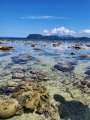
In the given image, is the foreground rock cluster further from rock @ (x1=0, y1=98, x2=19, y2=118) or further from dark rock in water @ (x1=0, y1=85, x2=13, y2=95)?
dark rock in water @ (x1=0, y1=85, x2=13, y2=95)

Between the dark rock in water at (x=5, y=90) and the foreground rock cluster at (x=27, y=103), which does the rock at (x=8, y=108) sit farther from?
the dark rock in water at (x=5, y=90)

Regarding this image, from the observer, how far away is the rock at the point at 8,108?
10.2m

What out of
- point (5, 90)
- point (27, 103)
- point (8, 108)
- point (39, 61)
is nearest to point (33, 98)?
point (27, 103)

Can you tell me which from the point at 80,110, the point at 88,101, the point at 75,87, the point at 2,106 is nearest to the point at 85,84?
the point at 75,87

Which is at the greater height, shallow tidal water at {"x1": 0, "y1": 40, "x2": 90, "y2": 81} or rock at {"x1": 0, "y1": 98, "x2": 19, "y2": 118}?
rock at {"x1": 0, "y1": 98, "x2": 19, "y2": 118}

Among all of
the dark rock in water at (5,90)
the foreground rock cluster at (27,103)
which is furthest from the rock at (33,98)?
the dark rock in water at (5,90)

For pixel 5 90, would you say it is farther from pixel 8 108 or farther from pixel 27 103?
pixel 8 108

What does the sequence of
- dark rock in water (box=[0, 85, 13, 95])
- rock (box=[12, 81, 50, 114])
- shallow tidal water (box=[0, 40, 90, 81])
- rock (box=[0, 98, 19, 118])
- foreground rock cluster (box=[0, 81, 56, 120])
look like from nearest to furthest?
1. rock (box=[0, 98, 19, 118])
2. foreground rock cluster (box=[0, 81, 56, 120])
3. rock (box=[12, 81, 50, 114])
4. dark rock in water (box=[0, 85, 13, 95])
5. shallow tidal water (box=[0, 40, 90, 81])

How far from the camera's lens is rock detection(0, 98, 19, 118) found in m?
10.2

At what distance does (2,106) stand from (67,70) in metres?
13.2

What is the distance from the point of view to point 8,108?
10305 millimetres

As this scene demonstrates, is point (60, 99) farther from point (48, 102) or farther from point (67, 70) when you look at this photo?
point (67, 70)

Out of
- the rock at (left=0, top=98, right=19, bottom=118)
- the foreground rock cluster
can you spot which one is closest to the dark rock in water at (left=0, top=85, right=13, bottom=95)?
the foreground rock cluster

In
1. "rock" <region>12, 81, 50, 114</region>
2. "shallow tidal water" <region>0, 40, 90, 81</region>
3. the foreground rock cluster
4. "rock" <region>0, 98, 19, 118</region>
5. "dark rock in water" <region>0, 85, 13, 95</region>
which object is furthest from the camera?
"shallow tidal water" <region>0, 40, 90, 81</region>
